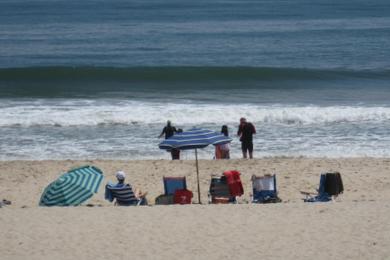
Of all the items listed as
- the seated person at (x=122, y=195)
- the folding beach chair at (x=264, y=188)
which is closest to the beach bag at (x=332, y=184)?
the folding beach chair at (x=264, y=188)

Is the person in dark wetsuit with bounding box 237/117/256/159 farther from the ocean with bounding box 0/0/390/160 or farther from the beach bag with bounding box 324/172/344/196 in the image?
the beach bag with bounding box 324/172/344/196

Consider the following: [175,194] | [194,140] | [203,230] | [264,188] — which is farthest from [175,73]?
[203,230]

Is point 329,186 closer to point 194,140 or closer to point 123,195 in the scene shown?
point 194,140

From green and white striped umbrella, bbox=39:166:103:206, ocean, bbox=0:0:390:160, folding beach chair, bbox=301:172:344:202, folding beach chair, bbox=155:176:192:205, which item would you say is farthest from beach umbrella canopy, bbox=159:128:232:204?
ocean, bbox=0:0:390:160

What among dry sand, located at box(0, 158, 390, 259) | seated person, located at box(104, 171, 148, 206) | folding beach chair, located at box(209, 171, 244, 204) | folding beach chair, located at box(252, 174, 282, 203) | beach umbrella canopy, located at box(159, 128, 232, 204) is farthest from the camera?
beach umbrella canopy, located at box(159, 128, 232, 204)

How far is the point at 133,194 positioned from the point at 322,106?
574 inches

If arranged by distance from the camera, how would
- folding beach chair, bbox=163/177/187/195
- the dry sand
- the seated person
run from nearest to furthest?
the dry sand, the seated person, folding beach chair, bbox=163/177/187/195

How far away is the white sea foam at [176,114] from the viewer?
2381cm

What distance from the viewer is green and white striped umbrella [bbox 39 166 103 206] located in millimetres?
13031

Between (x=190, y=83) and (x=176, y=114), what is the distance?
9946 mm

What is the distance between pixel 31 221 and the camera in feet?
39.2

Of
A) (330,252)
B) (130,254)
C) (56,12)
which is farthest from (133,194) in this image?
(56,12)

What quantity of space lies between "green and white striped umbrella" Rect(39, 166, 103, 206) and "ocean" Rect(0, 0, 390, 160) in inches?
222

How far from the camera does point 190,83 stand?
35.0 m
